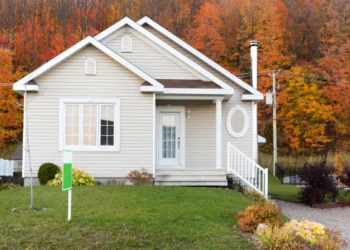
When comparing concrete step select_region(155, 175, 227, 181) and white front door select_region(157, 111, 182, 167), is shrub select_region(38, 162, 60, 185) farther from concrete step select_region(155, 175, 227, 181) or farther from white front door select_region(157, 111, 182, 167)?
white front door select_region(157, 111, 182, 167)

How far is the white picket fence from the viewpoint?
18656 millimetres

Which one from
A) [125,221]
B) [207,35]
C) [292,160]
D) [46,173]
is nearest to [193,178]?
[46,173]

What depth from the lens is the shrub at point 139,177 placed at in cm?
1291

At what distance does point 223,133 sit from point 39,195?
23.5 ft

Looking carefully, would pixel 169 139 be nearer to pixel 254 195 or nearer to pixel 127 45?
pixel 127 45

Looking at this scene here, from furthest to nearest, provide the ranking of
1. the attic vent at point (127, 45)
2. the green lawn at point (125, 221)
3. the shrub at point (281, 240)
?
the attic vent at point (127, 45) < the green lawn at point (125, 221) < the shrub at point (281, 240)

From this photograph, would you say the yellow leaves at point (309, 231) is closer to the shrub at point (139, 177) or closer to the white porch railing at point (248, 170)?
the white porch railing at point (248, 170)

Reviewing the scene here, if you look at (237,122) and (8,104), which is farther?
(8,104)

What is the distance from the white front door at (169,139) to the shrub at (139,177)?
6.99ft

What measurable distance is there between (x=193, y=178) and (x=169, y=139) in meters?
2.52

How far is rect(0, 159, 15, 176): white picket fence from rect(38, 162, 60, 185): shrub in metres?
6.93

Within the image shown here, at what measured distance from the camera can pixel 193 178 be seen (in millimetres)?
13180

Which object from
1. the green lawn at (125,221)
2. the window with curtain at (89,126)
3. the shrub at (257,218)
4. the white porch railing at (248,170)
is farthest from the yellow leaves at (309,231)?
the window with curtain at (89,126)

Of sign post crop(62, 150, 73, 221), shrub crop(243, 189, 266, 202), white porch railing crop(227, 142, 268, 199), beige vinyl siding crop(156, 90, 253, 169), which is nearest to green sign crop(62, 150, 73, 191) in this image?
sign post crop(62, 150, 73, 221)
